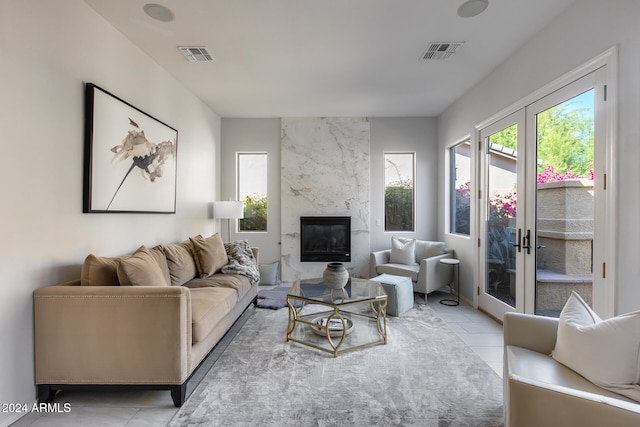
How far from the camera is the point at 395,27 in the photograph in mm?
2730

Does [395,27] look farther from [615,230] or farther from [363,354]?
[363,354]

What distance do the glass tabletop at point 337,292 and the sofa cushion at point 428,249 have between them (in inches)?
66.6

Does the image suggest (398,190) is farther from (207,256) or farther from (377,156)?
(207,256)

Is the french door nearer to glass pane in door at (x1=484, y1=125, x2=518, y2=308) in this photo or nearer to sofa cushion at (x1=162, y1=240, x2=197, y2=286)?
glass pane in door at (x1=484, y1=125, x2=518, y2=308)

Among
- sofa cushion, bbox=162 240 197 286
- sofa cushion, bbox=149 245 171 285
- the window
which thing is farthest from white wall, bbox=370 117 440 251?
sofa cushion, bbox=149 245 171 285

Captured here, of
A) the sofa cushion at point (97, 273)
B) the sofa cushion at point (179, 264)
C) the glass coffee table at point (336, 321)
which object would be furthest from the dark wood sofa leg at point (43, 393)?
the glass coffee table at point (336, 321)

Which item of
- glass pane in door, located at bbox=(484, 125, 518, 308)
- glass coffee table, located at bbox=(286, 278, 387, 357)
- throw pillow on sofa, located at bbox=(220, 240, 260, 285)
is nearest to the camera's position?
glass coffee table, located at bbox=(286, 278, 387, 357)

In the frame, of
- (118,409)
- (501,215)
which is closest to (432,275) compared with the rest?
(501,215)

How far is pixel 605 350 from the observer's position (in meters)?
1.43

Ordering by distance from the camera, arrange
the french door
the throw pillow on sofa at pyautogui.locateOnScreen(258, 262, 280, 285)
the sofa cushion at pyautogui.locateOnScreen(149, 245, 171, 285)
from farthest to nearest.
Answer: the throw pillow on sofa at pyautogui.locateOnScreen(258, 262, 280, 285), the sofa cushion at pyautogui.locateOnScreen(149, 245, 171, 285), the french door

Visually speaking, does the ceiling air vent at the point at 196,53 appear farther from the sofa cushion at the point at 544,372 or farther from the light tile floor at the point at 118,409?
the sofa cushion at the point at 544,372

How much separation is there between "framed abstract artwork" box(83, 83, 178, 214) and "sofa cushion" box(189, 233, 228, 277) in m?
0.57

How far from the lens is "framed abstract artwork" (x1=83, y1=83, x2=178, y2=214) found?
2.40 meters

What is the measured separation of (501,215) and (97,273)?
388cm
